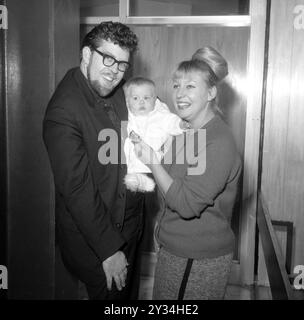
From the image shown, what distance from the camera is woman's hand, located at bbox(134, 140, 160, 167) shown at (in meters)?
0.81

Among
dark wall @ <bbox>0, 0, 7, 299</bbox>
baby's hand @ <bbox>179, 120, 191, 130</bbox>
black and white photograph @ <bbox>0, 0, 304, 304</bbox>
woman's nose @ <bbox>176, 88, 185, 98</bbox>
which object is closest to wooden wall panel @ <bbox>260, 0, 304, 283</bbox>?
black and white photograph @ <bbox>0, 0, 304, 304</bbox>

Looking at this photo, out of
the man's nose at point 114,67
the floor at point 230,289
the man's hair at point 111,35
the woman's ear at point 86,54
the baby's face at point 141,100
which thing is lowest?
the floor at point 230,289

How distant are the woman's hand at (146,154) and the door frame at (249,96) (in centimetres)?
93

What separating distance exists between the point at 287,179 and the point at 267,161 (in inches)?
4.4

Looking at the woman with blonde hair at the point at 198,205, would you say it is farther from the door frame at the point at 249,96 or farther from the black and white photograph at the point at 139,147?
the door frame at the point at 249,96

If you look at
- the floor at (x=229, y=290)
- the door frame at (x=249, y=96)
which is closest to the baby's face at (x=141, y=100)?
the door frame at (x=249, y=96)

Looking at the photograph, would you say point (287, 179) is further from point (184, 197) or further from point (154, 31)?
point (184, 197)

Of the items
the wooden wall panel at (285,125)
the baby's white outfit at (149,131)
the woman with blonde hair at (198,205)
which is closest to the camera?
the woman with blonde hair at (198,205)

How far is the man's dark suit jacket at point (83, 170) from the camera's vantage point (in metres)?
0.81

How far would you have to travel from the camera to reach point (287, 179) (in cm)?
→ 166

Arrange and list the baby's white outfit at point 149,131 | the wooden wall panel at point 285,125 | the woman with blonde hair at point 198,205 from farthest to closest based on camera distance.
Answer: the wooden wall panel at point 285,125, the baby's white outfit at point 149,131, the woman with blonde hair at point 198,205

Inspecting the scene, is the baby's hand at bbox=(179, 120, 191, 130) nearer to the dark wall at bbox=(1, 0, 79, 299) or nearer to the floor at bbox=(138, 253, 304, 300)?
the dark wall at bbox=(1, 0, 79, 299)
